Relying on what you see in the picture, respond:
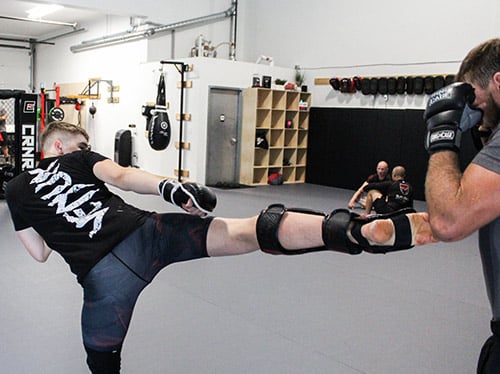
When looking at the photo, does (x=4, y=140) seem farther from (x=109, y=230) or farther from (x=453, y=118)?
(x=453, y=118)

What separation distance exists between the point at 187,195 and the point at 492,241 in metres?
1.07

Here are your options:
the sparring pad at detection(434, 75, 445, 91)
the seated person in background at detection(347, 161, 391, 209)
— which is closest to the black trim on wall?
the sparring pad at detection(434, 75, 445, 91)

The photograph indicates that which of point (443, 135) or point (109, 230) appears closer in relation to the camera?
point (443, 135)

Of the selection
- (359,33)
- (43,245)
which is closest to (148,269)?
(43,245)

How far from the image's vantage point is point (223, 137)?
11.1m

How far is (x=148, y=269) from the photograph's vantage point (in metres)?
2.21

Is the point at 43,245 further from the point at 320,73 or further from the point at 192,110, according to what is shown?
the point at 320,73

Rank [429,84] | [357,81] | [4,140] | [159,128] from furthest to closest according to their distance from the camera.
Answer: [357,81] < [159,128] < [429,84] < [4,140]

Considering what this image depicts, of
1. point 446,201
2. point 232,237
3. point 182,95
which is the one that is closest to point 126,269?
point 232,237

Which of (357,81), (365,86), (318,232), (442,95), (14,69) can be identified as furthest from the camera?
(14,69)

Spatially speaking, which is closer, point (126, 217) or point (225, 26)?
point (126, 217)

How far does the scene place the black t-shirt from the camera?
85.9 inches

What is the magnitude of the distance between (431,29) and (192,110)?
4.70 metres

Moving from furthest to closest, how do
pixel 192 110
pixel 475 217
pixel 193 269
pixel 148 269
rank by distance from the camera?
pixel 192 110, pixel 193 269, pixel 148 269, pixel 475 217
